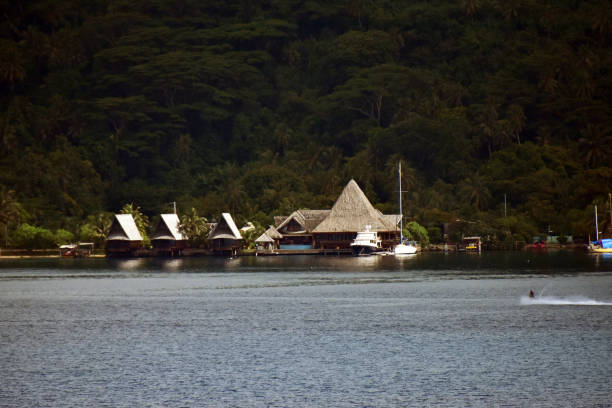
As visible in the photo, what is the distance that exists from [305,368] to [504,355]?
7752 mm

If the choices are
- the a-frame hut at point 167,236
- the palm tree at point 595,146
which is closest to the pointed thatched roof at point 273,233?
the a-frame hut at point 167,236

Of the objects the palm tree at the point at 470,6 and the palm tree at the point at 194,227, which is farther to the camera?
the palm tree at the point at 470,6

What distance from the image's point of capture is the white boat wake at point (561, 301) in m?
54.2

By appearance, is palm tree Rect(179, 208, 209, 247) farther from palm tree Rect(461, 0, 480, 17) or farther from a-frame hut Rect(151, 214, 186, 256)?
palm tree Rect(461, 0, 480, 17)

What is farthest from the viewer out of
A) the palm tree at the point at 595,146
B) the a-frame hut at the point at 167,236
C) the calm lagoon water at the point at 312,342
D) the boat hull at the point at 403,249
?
the palm tree at the point at 595,146

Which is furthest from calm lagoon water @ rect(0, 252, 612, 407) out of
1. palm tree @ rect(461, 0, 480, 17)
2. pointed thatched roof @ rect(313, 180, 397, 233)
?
palm tree @ rect(461, 0, 480, 17)

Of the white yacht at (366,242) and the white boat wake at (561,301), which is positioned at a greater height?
the white yacht at (366,242)

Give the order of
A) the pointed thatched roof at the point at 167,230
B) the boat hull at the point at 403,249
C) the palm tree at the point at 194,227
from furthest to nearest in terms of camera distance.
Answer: the palm tree at the point at 194,227, the pointed thatched roof at the point at 167,230, the boat hull at the point at 403,249

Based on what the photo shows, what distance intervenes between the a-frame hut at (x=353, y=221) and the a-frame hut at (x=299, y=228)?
155 cm

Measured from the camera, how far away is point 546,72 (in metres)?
156

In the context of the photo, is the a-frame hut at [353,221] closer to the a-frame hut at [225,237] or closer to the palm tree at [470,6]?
the a-frame hut at [225,237]

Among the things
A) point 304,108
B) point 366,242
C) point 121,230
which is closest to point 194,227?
point 121,230

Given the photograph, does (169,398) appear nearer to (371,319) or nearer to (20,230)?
(371,319)

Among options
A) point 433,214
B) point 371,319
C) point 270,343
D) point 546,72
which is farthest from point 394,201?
point 270,343
